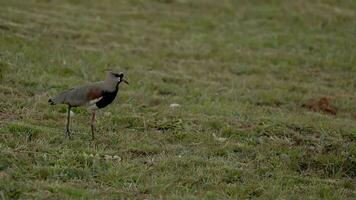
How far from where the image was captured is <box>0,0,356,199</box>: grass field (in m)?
6.79

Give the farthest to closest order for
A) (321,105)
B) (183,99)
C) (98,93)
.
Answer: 1. (321,105)
2. (183,99)
3. (98,93)

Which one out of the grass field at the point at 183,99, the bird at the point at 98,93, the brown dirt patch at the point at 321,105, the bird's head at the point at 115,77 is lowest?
the brown dirt patch at the point at 321,105

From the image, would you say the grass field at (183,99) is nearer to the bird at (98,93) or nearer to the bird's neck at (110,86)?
the bird at (98,93)

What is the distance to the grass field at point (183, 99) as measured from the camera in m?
6.79

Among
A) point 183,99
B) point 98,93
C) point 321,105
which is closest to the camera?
point 98,93

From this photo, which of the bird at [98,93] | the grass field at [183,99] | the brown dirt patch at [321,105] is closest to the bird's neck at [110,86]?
the bird at [98,93]

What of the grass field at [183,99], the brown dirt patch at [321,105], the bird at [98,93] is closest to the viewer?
the grass field at [183,99]

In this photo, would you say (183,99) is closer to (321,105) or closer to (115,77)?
(321,105)

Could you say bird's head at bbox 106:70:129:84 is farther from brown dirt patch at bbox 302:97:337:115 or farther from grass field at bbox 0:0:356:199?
brown dirt patch at bbox 302:97:337:115

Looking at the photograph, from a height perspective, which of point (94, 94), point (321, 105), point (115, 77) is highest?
point (115, 77)

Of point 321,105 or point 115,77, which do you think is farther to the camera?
point 321,105

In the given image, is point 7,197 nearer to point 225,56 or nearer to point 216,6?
point 225,56

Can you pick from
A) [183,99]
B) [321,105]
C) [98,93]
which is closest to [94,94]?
[98,93]

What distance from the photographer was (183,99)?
9.98 meters
